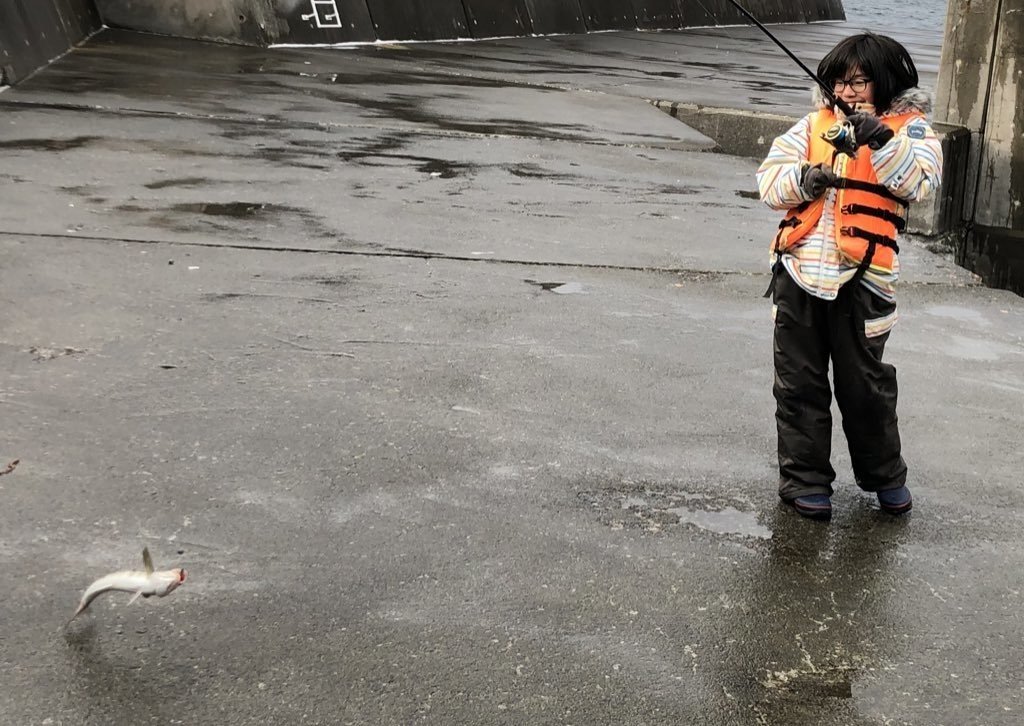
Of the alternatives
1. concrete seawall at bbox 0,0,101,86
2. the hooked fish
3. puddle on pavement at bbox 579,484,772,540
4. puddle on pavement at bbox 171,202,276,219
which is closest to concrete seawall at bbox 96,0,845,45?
concrete seawall at bbox 0,0,101,86

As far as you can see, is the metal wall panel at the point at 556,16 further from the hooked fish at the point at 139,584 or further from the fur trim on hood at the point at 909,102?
the hooked fish at the point at 139,584

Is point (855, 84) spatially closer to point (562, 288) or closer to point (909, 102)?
point (909, 102)

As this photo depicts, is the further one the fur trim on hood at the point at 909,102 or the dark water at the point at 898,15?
the dark water at the point at 898,15

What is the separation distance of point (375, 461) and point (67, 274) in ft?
7.84

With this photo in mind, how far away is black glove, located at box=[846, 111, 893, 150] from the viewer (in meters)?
3.54

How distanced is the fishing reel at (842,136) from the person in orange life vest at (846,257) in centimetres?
3

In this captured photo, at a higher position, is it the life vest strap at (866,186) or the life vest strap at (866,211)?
the life vest strap at (866,186)

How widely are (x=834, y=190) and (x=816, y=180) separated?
18 centimetres

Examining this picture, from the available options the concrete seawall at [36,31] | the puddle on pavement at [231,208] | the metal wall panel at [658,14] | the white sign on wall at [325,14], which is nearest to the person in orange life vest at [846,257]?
the puddle on pavement at [231,208]

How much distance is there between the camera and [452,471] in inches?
162

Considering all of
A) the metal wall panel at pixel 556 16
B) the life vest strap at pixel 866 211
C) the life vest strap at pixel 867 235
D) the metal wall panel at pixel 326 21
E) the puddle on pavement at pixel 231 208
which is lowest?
the metal wall panel at pixel 556 16

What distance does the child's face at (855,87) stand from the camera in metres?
3.72

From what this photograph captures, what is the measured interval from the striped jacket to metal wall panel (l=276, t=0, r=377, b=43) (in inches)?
495

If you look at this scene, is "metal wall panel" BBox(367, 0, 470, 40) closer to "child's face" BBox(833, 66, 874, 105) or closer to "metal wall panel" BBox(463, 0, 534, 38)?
"metal wall panel" BBox(463, 0, 534, 38)
